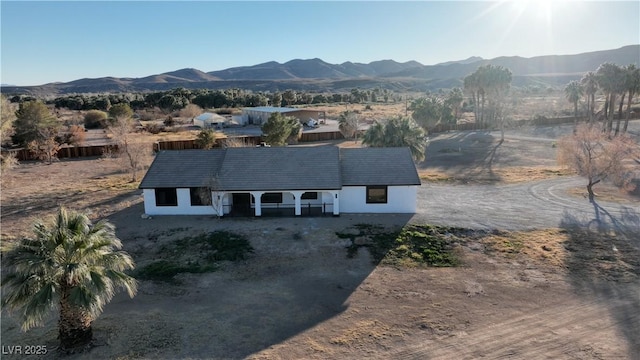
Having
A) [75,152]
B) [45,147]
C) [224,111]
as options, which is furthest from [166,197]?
[224,111]

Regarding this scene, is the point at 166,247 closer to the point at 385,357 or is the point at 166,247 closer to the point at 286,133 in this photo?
the point at 385,357

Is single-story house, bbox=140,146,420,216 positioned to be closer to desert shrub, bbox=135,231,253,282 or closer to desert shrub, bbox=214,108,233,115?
desert shrub, bbox=135,231,253,282

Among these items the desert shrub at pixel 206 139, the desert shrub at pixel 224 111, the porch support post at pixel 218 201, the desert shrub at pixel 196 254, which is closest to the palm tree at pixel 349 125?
the desert shrub at pixel 206 139

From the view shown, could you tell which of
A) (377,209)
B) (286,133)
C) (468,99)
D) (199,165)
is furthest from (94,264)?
(468,99)

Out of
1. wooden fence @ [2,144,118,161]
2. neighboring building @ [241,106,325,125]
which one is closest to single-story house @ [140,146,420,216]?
wooden fence @ [2,144,118,161]

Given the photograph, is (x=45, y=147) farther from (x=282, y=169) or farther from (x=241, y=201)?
(x=282, y=169)

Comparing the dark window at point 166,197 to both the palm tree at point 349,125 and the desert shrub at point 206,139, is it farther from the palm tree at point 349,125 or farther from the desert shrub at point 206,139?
the palm tree at point 349,125
